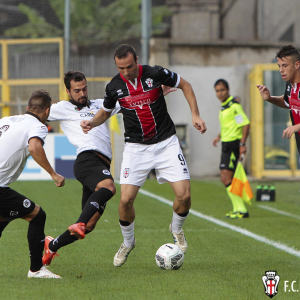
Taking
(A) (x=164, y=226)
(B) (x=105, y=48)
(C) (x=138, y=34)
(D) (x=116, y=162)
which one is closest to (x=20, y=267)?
(A) (x=164, y=226)

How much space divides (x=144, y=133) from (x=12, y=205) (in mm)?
1592

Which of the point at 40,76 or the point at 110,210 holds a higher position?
the point at 40,76

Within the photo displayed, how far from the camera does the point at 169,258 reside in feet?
24.7

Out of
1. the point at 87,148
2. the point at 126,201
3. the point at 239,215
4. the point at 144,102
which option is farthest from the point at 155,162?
the point at 239,215

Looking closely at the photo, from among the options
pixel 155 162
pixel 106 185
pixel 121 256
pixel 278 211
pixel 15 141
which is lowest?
pixel 278 211

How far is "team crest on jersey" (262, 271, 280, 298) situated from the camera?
6305 mm

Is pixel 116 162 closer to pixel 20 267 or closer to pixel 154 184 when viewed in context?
pixel 154 184

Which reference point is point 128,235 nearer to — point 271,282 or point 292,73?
point 271,282

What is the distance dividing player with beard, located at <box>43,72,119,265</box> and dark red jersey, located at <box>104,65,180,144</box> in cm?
49

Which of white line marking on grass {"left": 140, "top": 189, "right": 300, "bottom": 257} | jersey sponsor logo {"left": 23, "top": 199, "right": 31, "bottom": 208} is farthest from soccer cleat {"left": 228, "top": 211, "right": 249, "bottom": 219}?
jersey sponsor logo {"left": 23, "top": 199, "right": 31, "bottom": 208}

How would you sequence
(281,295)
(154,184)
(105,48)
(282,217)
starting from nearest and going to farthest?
1. (281,295)
2. (282,217)
3. (154,184)
4. (105,48)

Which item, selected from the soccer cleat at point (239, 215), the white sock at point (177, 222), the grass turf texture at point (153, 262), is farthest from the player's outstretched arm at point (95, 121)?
the soccer cleat at point (239, 215)

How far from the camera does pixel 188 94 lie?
25.7 feet

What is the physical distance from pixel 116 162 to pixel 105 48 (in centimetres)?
667
